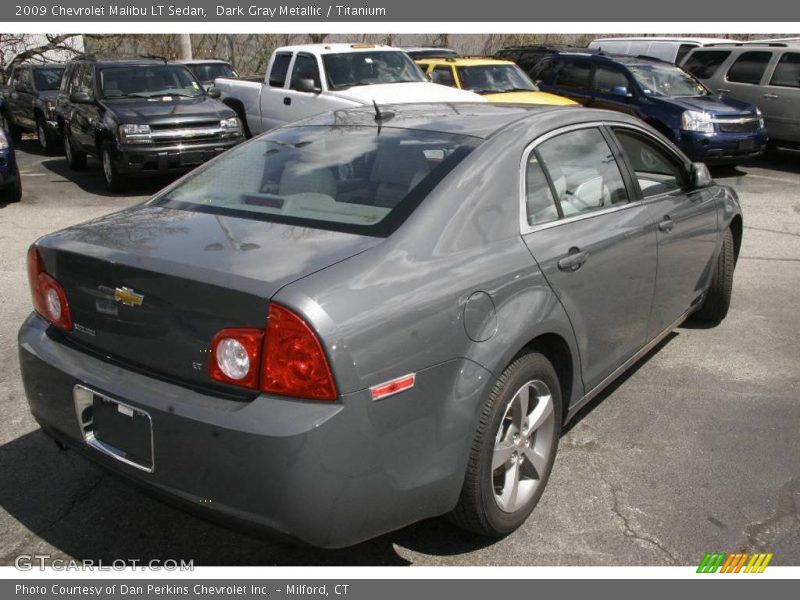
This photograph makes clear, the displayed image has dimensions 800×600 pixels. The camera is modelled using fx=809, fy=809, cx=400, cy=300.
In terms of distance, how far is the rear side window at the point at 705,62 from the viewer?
15023mm

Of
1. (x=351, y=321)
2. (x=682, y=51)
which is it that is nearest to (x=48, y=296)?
(x=351, y=321)

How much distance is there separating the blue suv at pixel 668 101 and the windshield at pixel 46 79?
9608 mm

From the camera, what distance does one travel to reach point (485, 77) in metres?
13.2

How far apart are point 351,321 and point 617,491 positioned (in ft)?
5.67

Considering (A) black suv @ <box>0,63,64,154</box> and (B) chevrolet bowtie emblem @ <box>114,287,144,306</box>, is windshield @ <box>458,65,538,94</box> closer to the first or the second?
(A) black suv @ <box>0,63,64,154</box>

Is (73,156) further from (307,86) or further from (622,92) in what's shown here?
(622,92)

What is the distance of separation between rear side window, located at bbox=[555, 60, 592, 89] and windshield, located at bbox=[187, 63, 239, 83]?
757 cm

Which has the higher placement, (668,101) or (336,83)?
(336,83)

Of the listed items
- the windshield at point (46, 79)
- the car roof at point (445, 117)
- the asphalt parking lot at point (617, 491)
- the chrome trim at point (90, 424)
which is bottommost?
the windshield at point (46, 79)

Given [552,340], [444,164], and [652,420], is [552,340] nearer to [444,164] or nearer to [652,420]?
[444,164]

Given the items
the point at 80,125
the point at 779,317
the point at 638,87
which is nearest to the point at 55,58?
the point at 80,125

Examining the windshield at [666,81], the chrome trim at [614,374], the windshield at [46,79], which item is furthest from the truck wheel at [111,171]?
the chrome trim at [614,374]

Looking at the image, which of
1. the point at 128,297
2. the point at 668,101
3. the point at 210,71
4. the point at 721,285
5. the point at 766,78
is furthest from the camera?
the point at 210,71

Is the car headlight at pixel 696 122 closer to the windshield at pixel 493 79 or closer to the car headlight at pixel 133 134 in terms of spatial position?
the windshield at pixel 493 79
